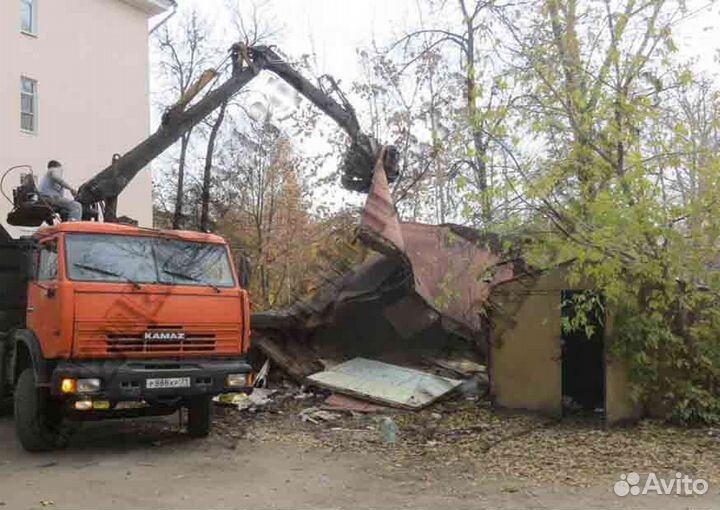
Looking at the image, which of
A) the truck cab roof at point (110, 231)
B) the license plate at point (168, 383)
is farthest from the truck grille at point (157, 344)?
the truck cab roof at point (110, 231)

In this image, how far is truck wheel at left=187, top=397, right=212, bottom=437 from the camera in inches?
372

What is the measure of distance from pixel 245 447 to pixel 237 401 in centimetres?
240

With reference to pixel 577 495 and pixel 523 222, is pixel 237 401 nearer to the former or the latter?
pixel 523 222

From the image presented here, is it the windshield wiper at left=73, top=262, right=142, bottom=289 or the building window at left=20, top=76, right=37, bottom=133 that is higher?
the building window at left=20, top=76, right=37, bottom=133

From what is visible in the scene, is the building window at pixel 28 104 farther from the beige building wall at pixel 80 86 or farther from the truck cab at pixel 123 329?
the truck cab at pixel 123 329

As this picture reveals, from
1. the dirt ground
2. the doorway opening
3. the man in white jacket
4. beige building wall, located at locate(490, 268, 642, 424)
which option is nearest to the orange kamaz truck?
the man in white jacket

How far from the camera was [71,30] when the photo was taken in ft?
73.5

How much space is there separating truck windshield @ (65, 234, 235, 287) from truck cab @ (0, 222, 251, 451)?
1cm

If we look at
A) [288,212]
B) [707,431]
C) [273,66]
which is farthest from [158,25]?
[707,431]

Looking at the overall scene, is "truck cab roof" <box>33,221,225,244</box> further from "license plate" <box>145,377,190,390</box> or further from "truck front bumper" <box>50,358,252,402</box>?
"license plate" <box>145,377,190,390</box>

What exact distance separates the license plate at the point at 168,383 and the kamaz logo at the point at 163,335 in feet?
1.58

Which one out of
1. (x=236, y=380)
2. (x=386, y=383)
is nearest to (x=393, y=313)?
(x=386, y=383)

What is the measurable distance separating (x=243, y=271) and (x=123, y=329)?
1.90 metres

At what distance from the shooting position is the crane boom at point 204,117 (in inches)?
437
